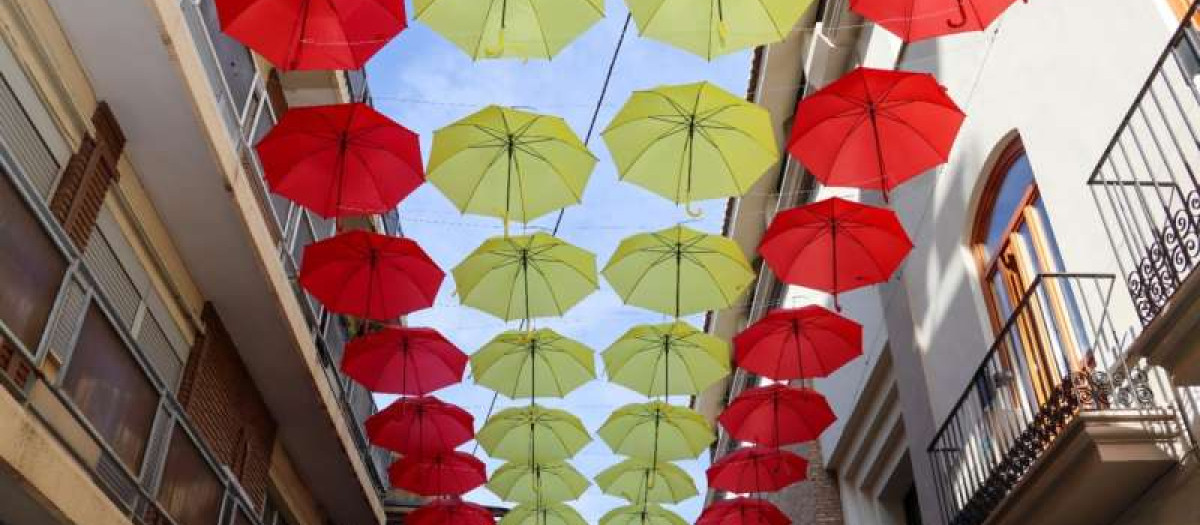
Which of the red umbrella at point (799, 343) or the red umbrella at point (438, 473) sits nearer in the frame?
the red umbrella at point (799, 343)

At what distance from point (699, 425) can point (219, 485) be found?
7.02m

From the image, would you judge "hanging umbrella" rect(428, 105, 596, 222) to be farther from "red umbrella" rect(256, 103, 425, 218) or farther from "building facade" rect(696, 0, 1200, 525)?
"building facade" rect(696, 0, 1200, 525)

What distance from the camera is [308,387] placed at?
1359cm

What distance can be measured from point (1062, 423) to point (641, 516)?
12.0 meters

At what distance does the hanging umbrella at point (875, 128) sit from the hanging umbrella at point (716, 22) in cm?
107

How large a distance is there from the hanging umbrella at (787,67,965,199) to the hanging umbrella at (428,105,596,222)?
2.17m

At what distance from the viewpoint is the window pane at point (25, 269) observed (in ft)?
22.7

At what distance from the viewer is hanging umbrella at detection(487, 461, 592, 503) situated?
17.1 metres

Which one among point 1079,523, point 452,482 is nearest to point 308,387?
point 452,482

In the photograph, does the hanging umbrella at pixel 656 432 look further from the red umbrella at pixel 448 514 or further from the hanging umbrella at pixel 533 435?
the red umbrella at pixel 448 514

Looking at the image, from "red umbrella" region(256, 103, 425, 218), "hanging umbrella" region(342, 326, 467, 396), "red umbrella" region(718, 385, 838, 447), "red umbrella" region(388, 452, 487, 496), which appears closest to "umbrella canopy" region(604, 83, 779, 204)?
"red umbrella" region(256, 103, 425, 218)

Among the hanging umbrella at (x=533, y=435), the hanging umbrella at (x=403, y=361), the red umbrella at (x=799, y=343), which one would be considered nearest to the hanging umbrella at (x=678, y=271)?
the red umbrella at (x=799, y=343)

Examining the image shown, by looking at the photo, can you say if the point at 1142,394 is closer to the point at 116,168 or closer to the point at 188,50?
the point at 188,50

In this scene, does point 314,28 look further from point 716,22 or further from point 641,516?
point 641,516
